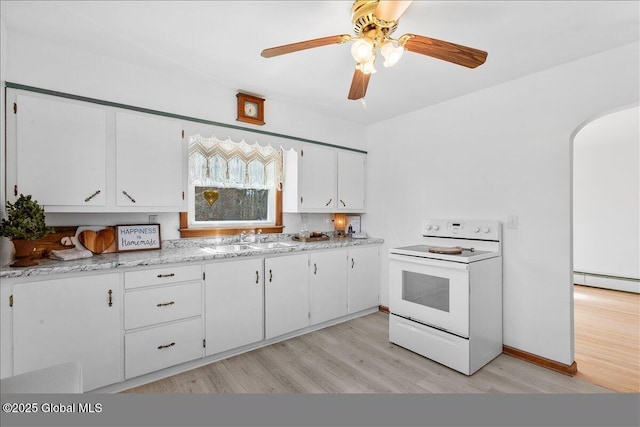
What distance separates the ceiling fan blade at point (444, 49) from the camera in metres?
1.55

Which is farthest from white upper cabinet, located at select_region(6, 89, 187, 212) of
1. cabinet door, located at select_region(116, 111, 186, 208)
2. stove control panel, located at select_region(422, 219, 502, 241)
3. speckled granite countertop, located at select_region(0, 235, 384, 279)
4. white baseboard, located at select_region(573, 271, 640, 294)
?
white baseboard, located at select_region(573, 271, 640, 294)

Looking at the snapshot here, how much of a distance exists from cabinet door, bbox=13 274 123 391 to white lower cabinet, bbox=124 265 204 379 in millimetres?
75

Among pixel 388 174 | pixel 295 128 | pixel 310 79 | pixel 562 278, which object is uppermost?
pixel 310 79

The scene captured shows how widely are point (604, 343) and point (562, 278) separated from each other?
1055 mm

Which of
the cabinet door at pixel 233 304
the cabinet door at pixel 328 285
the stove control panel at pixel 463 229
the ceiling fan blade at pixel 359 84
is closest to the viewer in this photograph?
the ceiling fan blade at pixel 359 84

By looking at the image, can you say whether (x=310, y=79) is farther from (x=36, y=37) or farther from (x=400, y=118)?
(x=36, y=37)

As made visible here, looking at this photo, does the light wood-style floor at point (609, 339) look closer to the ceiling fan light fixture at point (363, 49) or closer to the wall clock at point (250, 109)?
the ceiling fan light fixture at point (363, 49)

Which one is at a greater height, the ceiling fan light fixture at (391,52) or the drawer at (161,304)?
the ceiling fan light fixture at (391,52)

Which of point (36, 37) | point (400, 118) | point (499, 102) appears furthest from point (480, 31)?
point (36, 37)

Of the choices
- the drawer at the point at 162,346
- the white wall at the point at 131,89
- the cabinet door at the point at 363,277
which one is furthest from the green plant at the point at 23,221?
the cabinet door at the point at 363,277

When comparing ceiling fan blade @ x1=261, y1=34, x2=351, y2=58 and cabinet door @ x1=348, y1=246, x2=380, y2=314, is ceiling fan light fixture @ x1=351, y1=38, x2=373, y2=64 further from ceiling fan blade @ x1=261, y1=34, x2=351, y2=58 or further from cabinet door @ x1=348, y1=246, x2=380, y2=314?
cabinet door @ x1=348, y1=246, x2=380, y2=314

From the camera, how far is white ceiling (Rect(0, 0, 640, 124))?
1.72 meters

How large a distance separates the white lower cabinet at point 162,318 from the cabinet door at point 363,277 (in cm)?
166

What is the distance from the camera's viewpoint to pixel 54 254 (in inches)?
80.8
